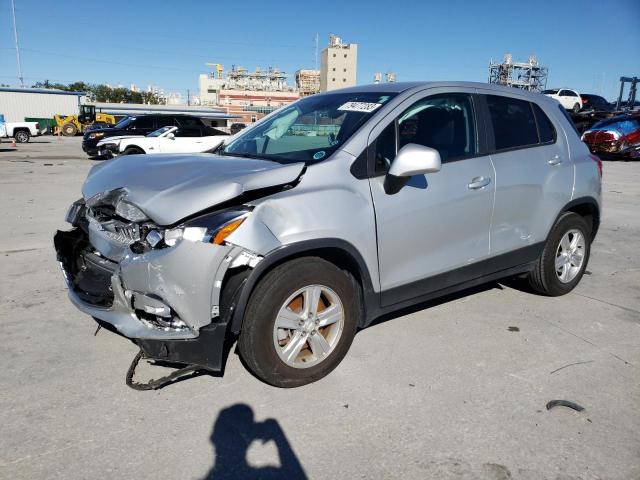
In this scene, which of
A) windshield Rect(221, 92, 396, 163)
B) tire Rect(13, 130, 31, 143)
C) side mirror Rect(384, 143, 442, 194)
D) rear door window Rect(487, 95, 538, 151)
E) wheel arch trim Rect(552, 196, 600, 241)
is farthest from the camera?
tire Rect(13, 130, 31, 143)

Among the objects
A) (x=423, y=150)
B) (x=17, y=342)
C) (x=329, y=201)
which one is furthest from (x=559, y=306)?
(x=17, y=342)

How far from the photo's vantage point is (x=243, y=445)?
94.7 inches

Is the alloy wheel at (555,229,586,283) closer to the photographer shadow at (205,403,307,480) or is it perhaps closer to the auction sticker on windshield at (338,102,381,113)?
the auction sticker on windshield at (338,102,381,113)

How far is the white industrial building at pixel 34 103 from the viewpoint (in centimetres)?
5097

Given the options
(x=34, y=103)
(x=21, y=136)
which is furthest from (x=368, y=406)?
(x=34, y=103)

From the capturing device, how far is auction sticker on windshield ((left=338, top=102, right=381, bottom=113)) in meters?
3.29

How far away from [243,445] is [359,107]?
227cm

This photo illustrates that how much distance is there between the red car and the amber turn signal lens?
18789mm

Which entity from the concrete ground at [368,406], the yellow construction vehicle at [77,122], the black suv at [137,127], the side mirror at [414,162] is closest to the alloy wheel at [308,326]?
the concrete ground at [368,406]

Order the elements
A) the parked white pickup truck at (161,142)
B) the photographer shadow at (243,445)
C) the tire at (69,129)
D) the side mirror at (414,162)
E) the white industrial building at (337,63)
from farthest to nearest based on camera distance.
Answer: the white industrial building at (337,63), the tire at (69,129), the parked white pickup truck at (161,142), the side mirror at (414,162), the photographer shadow at (243,445)

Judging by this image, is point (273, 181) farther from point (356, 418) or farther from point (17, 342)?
point (17, 342)

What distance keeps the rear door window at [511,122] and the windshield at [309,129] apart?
97 cm

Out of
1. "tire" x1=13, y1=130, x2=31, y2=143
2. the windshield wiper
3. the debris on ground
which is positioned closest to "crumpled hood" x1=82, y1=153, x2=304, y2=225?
the windshield wiper

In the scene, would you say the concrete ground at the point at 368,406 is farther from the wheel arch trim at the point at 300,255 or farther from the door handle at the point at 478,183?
the door handle at the point at 478,183
